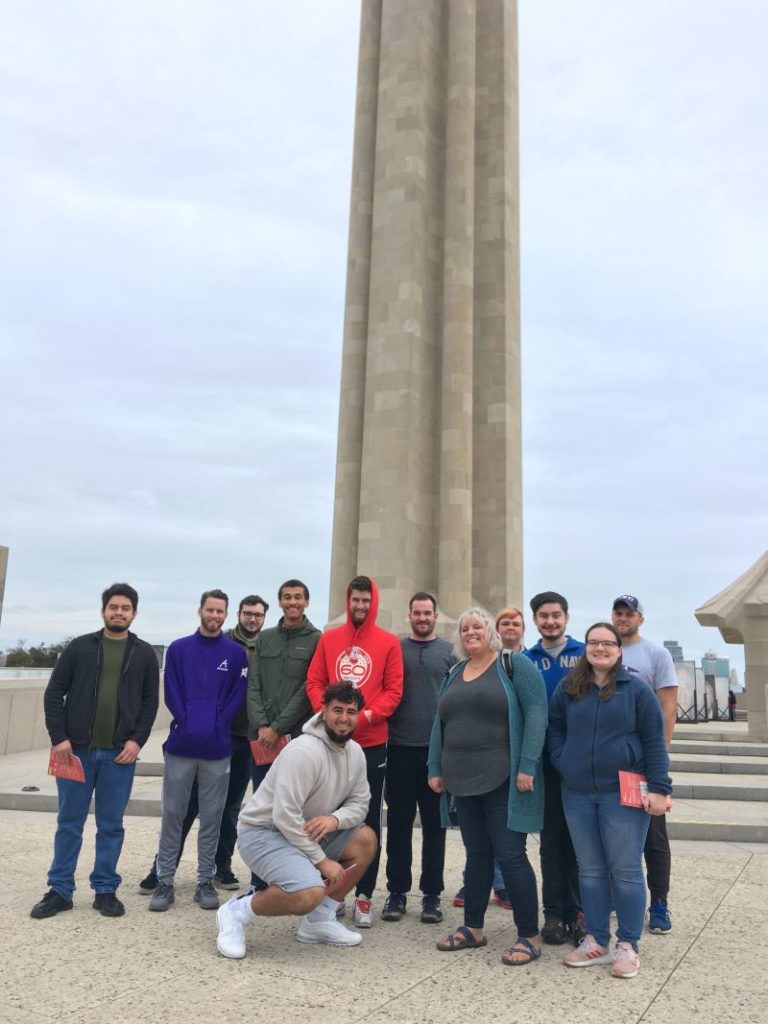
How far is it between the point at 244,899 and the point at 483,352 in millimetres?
15101

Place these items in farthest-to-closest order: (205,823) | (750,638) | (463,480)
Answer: (463,480) < (750,638) < (205,823)

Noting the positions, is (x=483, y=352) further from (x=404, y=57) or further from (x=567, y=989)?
(x=567, y=989)

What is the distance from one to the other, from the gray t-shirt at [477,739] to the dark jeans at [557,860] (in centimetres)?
48

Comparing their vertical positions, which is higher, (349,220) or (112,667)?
(349,220)

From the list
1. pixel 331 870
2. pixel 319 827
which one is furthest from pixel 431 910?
pixel 319 827

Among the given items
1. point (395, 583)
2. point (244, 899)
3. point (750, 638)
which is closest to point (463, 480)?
point (395, 583)

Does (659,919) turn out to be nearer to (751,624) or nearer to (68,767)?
(68,767)

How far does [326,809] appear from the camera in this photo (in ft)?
15.2

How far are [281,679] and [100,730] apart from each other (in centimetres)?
118

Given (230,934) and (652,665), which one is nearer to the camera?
(230,934)

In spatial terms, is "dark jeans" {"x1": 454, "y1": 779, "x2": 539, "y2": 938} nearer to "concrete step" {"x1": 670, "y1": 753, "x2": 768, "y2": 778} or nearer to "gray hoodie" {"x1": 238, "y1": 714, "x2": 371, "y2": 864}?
"gray hoodie" {"x1": 238, "y1": 714, "x2": 371, "y2": 864}

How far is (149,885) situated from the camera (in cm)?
547

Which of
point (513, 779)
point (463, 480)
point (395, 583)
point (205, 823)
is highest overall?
point (463, 480)

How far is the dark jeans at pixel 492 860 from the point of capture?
4348mm
